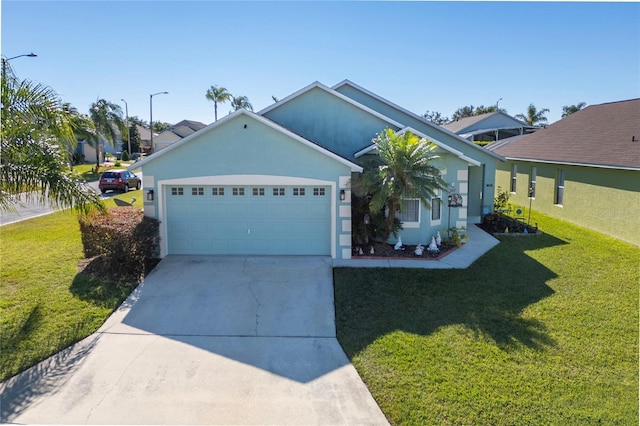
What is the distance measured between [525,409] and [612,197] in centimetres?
1282

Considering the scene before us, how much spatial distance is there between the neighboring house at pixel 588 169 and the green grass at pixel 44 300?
51.2 feet

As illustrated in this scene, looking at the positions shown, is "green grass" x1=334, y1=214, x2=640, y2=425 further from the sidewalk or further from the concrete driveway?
the concrete driveway

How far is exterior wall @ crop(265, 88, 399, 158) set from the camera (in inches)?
630

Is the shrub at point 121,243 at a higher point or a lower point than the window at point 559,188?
lower

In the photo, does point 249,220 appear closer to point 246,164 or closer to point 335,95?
point 246,164

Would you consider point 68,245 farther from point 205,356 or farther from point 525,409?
point 525,409

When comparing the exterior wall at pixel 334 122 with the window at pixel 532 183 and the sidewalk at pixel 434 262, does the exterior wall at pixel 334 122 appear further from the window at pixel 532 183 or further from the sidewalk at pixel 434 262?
the window at pixel 532 183

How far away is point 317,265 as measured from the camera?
1193cm

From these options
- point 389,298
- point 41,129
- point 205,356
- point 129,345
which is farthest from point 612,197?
point 41,129

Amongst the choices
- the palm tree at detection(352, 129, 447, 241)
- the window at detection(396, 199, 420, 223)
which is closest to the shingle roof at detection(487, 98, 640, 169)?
the window at detection(396, 199, 420, 223)

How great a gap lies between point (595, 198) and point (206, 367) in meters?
15.7

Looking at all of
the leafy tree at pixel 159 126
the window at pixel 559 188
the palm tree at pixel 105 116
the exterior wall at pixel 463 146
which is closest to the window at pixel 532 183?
the window at pixel 559 188

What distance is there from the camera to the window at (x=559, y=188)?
19.2 metres

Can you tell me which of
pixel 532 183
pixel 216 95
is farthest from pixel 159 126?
pixel 532 183
